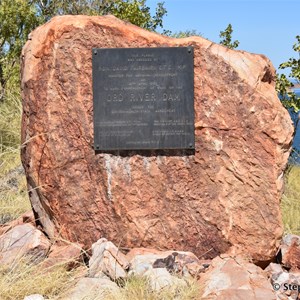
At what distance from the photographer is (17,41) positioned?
1170 centimetres

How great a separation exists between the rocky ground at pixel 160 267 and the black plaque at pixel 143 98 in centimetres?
90

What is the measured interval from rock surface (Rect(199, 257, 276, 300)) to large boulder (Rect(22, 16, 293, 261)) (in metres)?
0.39

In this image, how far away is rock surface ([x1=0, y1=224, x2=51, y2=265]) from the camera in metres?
4.54

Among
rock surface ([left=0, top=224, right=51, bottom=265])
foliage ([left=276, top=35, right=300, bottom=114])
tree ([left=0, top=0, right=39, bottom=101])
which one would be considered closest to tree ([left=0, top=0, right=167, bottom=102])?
tree ([left=0, top=0, right=39, bottom=101])

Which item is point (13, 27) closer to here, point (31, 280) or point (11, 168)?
point (11, 168)

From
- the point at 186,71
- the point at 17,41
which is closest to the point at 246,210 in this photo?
the point at 186,71

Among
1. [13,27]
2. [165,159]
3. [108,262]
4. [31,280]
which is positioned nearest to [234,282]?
[108,262]

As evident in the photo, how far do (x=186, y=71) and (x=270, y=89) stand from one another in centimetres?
73

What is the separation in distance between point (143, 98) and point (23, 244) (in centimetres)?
160

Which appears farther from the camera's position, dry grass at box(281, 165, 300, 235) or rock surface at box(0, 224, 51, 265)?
dry grass at box(281, 165, 300, 235)

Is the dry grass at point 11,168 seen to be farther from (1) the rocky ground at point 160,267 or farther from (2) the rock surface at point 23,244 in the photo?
(1) the rocky ground at point 160,267

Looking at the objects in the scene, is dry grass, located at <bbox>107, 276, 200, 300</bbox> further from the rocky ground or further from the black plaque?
the black plaque

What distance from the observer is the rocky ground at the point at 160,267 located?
13.0 feet

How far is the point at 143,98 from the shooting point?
477 centimetres
